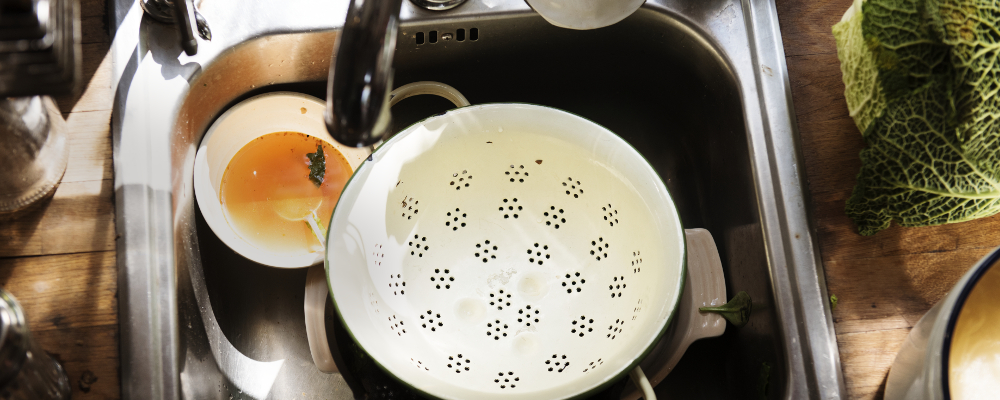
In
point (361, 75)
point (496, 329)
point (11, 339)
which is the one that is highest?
point (361, 75)

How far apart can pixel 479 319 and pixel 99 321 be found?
41 cm

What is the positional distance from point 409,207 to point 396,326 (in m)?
0.15

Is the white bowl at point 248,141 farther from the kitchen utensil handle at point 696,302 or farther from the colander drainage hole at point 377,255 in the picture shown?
the kitchen utensil handle at point 696,302

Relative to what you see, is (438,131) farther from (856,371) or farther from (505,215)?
(856,371)

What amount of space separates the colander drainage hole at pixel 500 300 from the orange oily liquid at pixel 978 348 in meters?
0.46

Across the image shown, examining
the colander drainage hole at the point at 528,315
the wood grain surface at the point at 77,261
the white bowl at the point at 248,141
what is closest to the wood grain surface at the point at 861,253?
the colander drainage hole at the point at 528,315

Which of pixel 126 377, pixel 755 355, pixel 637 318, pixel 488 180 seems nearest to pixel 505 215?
pixel 488 180

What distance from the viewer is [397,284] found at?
68 cm

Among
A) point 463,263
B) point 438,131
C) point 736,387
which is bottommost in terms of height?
point 736,387

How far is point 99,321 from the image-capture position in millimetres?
575

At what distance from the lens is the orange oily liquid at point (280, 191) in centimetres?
74

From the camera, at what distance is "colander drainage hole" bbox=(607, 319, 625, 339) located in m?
0.64

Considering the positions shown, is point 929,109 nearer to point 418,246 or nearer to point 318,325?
point 418,246

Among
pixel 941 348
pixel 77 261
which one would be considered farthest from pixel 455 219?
pixel 941 348
